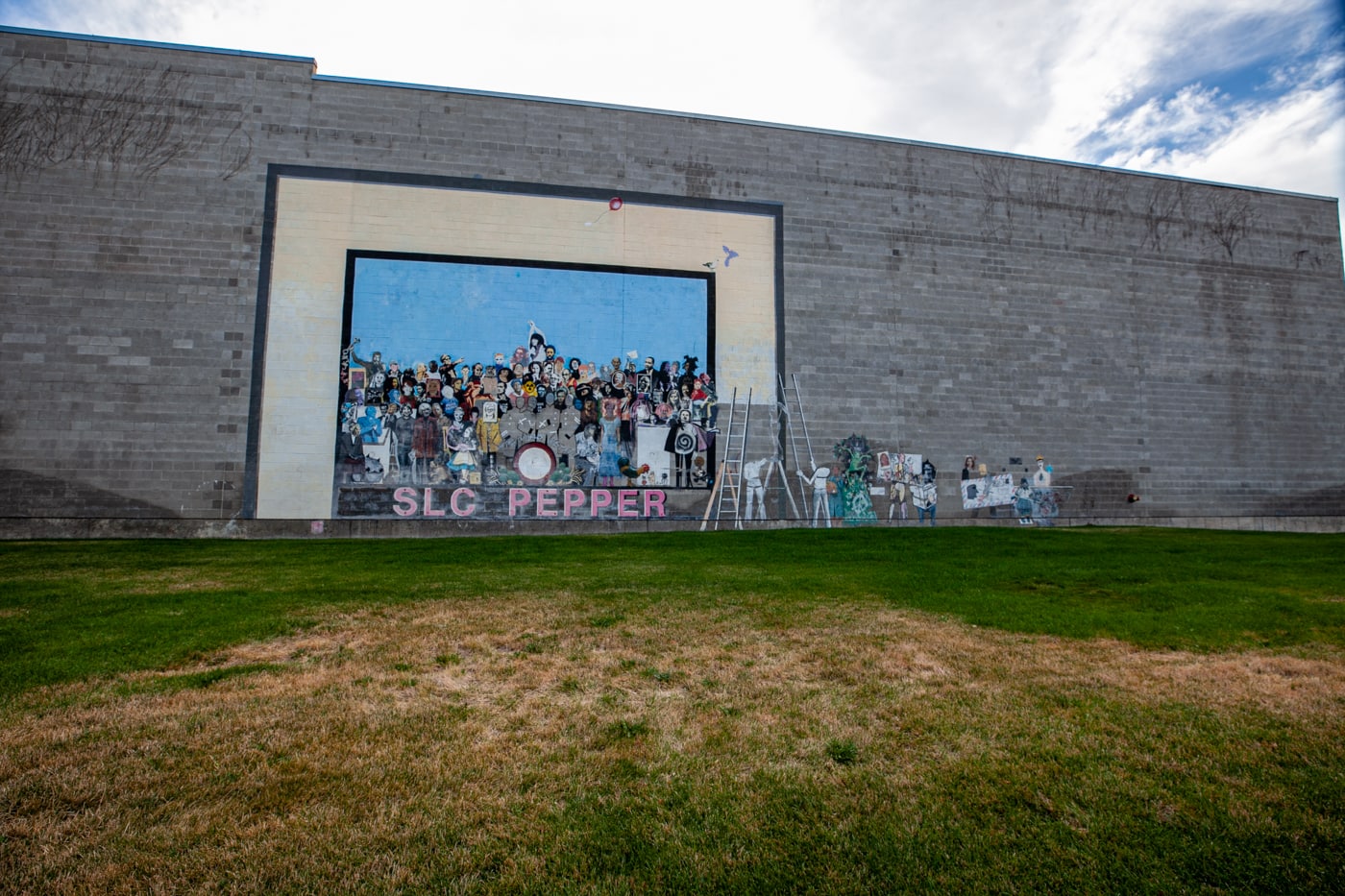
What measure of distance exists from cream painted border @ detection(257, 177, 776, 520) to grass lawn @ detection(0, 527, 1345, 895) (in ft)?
30.2

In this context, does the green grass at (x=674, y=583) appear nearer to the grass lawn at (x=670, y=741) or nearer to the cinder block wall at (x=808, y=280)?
the grass lawn at (x=670, y=741)

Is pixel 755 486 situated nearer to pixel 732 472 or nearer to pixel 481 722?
pixel 732 472

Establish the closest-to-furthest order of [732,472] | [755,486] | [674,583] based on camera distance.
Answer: [674,583], [732,472], [755,486]

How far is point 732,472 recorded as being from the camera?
20.2 metres

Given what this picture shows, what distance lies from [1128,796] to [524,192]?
19441mm

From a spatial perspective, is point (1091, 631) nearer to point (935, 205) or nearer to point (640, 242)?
point (640, 242)

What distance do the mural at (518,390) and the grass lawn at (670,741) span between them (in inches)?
368

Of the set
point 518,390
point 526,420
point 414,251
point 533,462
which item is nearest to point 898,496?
point 533,462

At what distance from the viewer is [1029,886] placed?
3133mm

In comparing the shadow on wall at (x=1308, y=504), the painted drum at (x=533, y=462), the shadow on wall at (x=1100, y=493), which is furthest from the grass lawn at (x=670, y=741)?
the shadow on wall at (x=1308, y=504)

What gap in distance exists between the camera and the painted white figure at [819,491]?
20531mm

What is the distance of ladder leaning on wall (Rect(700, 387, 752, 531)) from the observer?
20.0 meters

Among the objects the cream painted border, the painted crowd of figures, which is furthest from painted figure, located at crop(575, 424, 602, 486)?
the cream painted border

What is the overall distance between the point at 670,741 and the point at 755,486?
52.1ft
